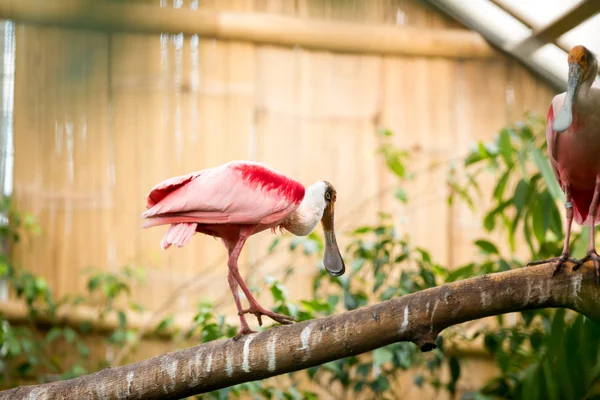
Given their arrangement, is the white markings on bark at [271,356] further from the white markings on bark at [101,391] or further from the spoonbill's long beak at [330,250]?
the white markings on bark at [101,391]

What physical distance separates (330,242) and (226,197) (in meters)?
0.33

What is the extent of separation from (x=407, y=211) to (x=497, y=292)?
2.02 meters

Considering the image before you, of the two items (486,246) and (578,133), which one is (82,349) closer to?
(486,246)

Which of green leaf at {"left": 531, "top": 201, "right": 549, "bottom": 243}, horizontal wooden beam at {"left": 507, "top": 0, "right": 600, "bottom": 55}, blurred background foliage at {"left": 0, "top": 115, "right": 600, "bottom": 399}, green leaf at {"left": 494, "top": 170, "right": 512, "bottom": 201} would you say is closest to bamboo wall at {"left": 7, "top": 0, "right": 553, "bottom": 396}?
blurred background foliage at {"left": 0, "top": 115, "right": 600, "bottom": 399}

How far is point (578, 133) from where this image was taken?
1713 millimetres

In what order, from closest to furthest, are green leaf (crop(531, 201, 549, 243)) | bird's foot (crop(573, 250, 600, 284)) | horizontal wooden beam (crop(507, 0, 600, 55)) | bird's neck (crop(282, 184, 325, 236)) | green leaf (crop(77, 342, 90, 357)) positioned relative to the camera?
horizontal wooden beam (crop(507, 0, 600, 55)) → bird's foot (crop(573, 250, 600, 284)) → bird's neck (crop(282, 184, 325, 236)) → green leaf (crop(531, 201, 549, 243)) → green leaf (crop(77, 342, 90, 357))

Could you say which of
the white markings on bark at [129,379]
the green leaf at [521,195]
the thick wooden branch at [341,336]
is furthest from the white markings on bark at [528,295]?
the green leaf at [521,195]

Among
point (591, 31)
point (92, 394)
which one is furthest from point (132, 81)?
point (591, 31)

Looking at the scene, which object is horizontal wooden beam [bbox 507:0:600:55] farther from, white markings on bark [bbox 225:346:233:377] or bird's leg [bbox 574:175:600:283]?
white markings on bark [bbox 225:346:233:377]

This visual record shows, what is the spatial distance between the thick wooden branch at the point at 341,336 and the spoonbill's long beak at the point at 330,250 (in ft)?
0.66

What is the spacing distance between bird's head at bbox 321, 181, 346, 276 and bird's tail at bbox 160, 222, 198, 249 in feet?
1.13

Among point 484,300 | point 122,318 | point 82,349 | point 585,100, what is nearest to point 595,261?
point 484,300

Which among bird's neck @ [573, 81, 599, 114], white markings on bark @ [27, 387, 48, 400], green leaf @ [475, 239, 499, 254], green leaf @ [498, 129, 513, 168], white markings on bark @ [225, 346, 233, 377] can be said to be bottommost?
white markings on bark @ [27, 387, 48, 400]

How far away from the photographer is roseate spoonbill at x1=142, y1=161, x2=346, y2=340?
1.66 metres
